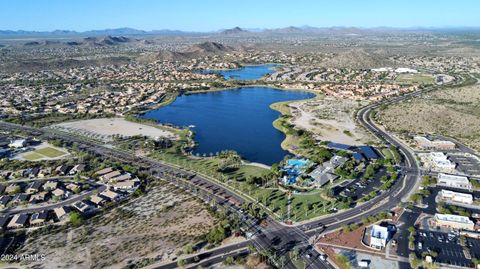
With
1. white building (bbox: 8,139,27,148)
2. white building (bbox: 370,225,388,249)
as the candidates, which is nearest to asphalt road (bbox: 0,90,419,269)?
white building (bbox: 370,225,388,249)

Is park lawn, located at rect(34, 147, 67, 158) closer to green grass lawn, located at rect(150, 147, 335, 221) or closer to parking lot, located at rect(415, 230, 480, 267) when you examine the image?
green grass lawn, located at rect(150, 147, 335, 221)

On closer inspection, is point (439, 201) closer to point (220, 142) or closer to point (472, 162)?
point (472, 162)

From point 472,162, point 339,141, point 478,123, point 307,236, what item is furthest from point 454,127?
point 307,236

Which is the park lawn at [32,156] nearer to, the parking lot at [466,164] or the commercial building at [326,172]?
the commercial building at [326,172]

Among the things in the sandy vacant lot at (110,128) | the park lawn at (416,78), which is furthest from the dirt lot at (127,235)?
the park lawn at (416,78)

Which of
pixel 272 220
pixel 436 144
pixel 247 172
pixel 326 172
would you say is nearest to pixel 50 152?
pixel 247 172

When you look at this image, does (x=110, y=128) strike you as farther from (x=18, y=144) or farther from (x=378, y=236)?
(x=378, y=236)
